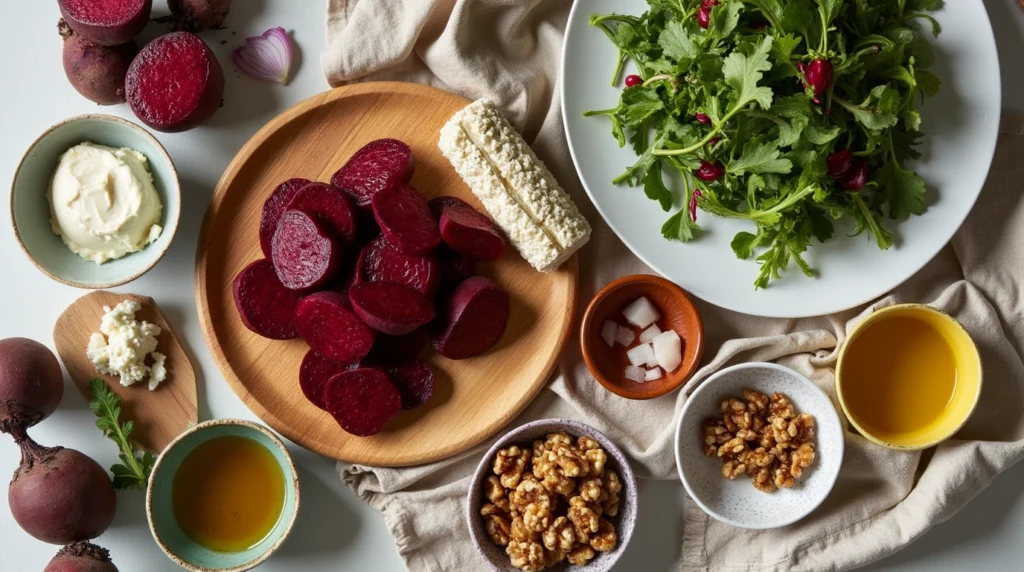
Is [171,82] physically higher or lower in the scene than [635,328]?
higher

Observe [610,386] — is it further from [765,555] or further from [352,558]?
[352,558]

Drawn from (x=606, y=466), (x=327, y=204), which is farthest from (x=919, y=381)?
(x=327, y=204)

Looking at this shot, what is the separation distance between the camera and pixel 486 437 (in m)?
2.88

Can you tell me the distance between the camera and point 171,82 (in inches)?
108

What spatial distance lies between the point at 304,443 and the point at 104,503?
74 centimetres

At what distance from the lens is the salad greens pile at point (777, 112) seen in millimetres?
2344

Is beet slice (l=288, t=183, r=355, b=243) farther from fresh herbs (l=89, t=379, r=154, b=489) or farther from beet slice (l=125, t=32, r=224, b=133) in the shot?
fresh herbs (l=89, t=379, r=154, b=489)

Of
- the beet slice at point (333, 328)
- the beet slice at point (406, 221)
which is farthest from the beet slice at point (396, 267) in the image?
the beet slice at point (333, 328)

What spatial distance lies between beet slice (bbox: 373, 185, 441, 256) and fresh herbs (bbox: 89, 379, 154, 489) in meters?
1.19

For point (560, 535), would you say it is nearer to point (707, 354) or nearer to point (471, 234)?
point (707, 354)

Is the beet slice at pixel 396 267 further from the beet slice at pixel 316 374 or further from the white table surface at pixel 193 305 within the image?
the white table surface at pixel 193 305

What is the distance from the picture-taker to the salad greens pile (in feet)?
7.69

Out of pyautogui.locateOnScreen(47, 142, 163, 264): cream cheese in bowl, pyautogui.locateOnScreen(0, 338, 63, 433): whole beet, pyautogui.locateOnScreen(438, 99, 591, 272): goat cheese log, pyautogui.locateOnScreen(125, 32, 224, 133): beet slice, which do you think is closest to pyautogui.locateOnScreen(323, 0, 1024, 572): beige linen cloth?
pyautogui.locateOnScreen(438, 99, 591, 272): goat cheese log

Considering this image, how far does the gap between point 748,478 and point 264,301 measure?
1907mm
